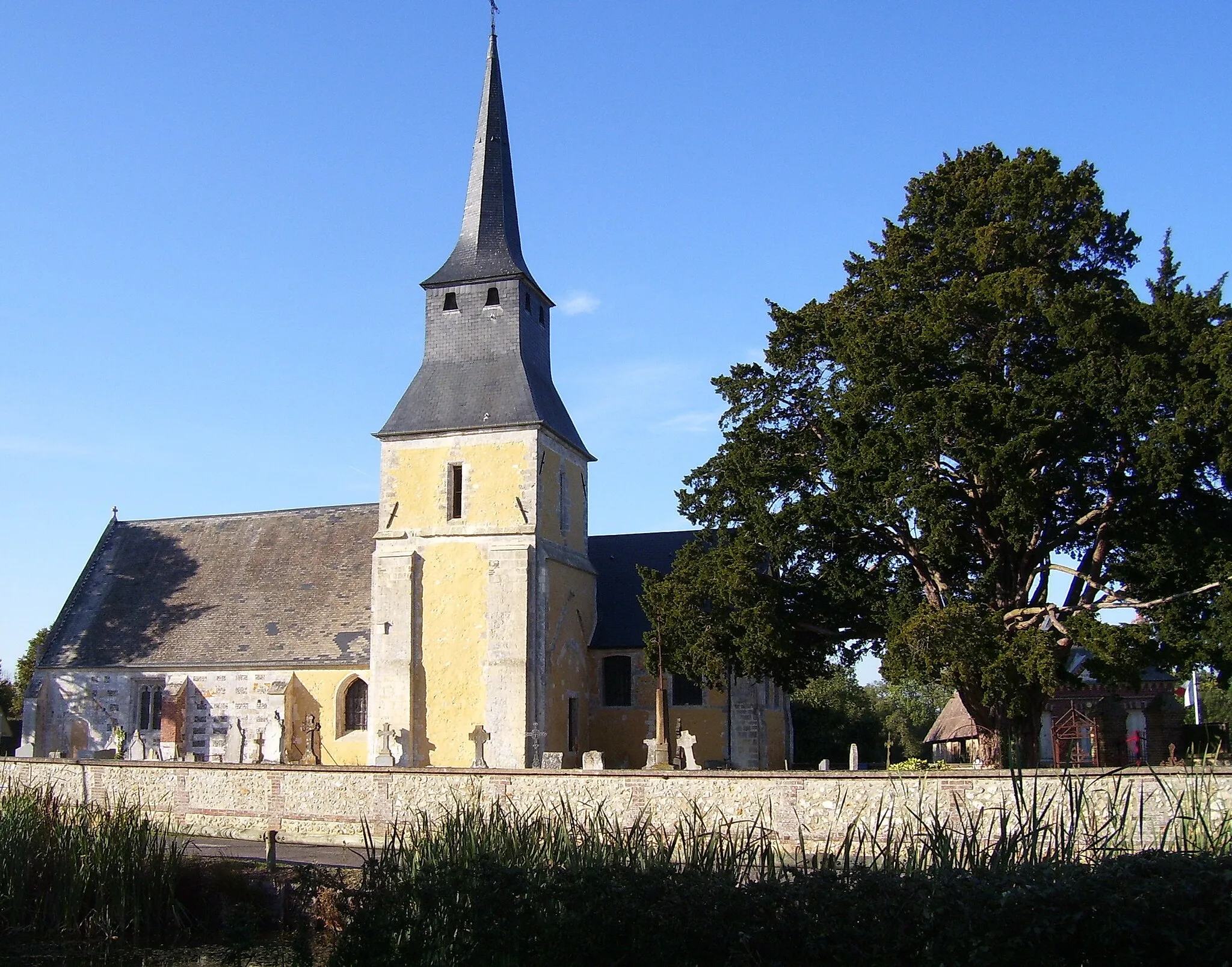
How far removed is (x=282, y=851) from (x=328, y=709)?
12.6 meters

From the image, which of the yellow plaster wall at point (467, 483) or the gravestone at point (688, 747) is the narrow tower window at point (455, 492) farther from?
the gravestone at point (688, 747)

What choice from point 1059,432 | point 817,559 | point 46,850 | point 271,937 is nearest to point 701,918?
point 271,937

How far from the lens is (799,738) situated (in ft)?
124

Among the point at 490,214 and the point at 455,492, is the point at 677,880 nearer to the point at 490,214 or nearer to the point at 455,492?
the point at 455,492

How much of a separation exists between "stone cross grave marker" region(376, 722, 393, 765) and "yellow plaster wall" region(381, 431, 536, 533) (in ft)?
16.5

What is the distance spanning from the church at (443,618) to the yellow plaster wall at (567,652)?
74mm

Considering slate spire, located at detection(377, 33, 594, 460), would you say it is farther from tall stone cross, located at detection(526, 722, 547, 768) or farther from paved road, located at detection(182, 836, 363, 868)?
paved road, located at detection(182, 836, 363, 868)

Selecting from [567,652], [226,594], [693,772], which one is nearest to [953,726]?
[567,652]

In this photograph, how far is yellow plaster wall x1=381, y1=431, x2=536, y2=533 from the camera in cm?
2969

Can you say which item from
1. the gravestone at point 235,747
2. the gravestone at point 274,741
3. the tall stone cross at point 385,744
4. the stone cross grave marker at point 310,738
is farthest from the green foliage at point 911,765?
the gravestone at point 274,741

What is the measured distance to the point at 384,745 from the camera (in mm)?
28109

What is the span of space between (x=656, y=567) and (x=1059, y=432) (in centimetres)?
1488

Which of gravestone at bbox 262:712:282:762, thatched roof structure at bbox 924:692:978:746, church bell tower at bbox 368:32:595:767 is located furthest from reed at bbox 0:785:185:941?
thatched roof structure at bbox 924:692:978:746

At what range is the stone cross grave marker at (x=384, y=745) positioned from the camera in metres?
25.8
